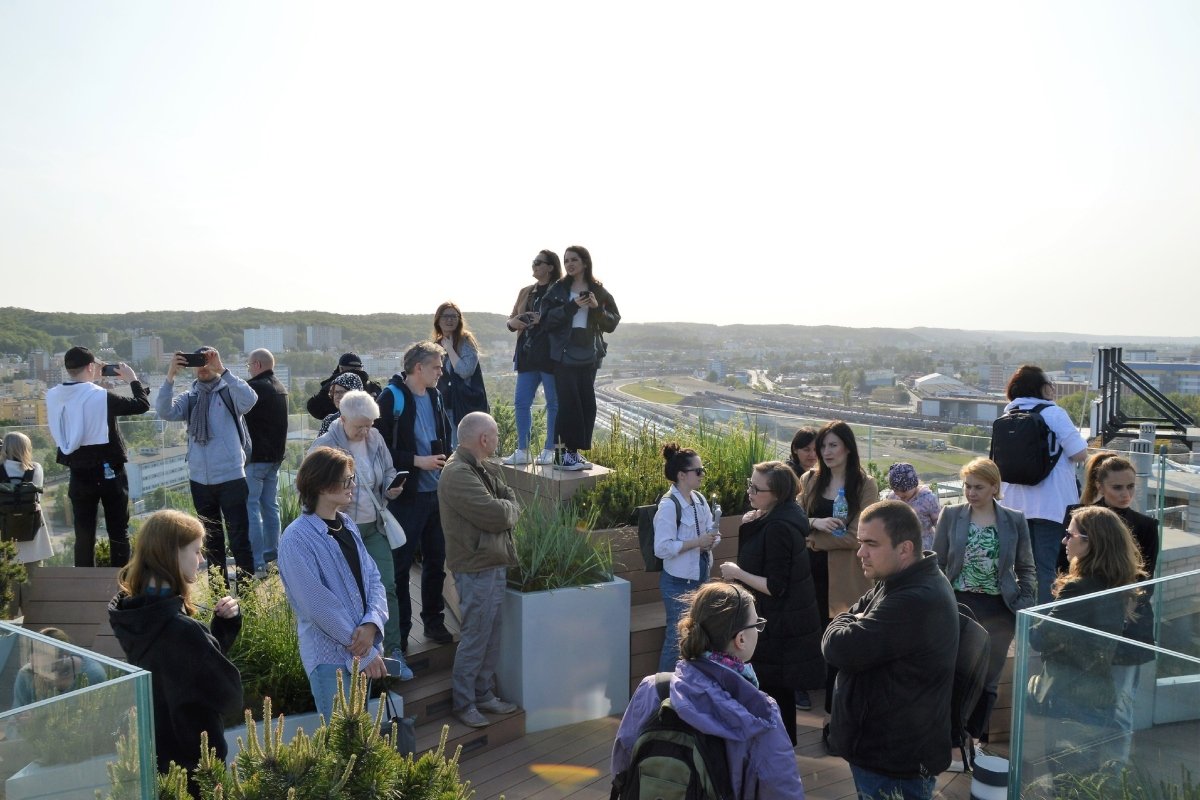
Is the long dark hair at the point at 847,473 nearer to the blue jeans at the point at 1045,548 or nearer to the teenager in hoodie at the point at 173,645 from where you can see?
the blue jeans at the point at 1045,548

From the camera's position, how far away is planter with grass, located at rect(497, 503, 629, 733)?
5.89 metres

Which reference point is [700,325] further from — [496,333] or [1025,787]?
[1025,787]

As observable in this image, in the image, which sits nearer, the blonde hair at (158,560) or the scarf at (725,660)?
the scarf at (725,660)

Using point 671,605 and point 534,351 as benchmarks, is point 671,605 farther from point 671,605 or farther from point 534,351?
point 534,351

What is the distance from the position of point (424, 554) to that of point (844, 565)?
256 cm

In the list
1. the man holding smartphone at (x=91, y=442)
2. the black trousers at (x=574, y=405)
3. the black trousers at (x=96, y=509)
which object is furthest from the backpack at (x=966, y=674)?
the black trousers at (x=96, y=509)

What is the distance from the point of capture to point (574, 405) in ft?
25.8

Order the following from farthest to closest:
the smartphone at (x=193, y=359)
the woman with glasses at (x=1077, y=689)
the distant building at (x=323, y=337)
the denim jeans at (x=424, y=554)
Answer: the distant building at (x=323, y=337) → the smartphone at (x=193, y=359) → the denim jeans at (x=424, y=554) → the woman with glasses at (x=1077, y=689)

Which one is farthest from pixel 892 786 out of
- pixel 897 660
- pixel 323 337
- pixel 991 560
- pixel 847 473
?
pixel 323 337

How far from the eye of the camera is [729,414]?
30.2 ft

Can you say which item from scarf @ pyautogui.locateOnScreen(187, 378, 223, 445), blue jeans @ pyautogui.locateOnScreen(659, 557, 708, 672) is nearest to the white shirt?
blue jeans @ pyautogui.locateOnScreen(659, 557, 708, 672)

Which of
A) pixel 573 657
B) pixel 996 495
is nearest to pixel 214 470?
pixel 573 657

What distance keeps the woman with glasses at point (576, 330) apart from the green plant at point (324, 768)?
496 centimetres

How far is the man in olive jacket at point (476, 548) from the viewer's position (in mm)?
5336
